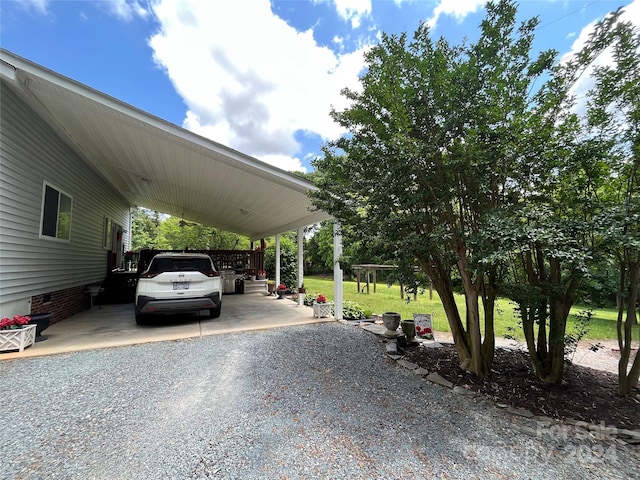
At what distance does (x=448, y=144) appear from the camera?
9.93 ft

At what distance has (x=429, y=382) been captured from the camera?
334cm

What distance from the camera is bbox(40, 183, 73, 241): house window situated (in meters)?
5.45

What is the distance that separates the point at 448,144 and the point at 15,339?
6.30m

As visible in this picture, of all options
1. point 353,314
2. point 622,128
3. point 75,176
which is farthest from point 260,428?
point 75,176

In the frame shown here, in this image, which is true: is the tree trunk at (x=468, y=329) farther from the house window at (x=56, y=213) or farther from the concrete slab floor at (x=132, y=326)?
the house window at (x=56, y=213)

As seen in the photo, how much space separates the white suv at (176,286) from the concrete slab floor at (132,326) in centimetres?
40

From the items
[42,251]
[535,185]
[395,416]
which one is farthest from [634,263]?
[42,251]

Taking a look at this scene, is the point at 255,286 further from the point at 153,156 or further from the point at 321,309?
the point at 153,156

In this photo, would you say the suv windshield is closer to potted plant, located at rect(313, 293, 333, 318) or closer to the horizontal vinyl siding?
the horizontal vinyl siding

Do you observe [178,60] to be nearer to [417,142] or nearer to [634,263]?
[417,142]

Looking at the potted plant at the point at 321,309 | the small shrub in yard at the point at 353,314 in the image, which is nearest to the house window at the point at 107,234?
the potted plant at the point at 321,309

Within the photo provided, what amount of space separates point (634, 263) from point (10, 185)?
8122mm

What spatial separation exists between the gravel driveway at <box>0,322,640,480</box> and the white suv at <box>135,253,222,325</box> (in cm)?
166

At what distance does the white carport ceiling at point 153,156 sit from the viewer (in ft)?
13.8
